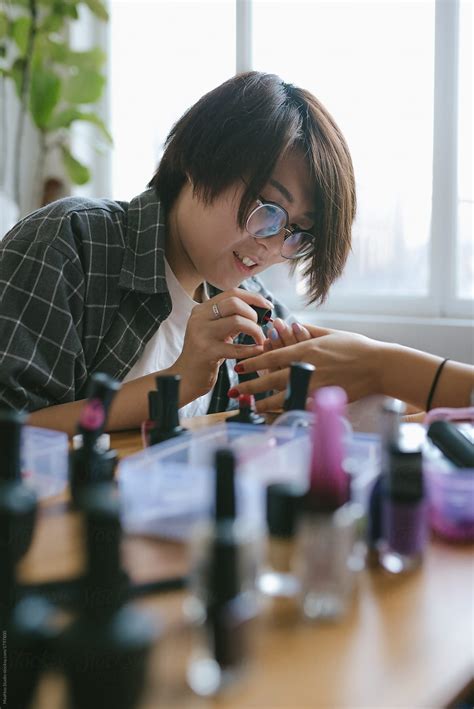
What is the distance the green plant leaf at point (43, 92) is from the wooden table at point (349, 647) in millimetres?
Answer: 2240

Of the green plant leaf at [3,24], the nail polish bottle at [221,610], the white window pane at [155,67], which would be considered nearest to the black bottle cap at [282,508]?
the nail polish bottle at [221,610]

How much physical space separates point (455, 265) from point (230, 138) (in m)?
1.06

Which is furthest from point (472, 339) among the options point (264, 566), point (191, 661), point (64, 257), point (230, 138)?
point (191, 661)

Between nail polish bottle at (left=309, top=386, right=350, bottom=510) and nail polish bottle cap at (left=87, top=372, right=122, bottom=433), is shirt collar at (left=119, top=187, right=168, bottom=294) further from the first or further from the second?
nail polish bottle at (left=309, top=386, right=350, bottom=510)

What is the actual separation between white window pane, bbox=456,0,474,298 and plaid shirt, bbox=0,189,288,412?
41.0 inches

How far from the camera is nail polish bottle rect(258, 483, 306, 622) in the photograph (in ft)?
1.51

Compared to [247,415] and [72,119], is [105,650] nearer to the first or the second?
[247,415]

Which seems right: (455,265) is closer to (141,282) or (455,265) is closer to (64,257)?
(141,282)

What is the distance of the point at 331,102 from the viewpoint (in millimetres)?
2219

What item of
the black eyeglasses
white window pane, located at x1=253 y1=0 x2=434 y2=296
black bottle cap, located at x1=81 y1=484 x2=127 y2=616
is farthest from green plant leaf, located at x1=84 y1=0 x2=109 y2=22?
black bottle cap, located at x1=81 y1=484 x2=127 y2=616

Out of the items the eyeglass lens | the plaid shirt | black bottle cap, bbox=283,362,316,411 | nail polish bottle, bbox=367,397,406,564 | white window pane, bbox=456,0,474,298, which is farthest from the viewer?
white window pane, bbox=456,0,474,298

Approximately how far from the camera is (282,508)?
512 mm

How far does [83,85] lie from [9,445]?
7.47ft

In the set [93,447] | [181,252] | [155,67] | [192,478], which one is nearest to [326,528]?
[192,478]
